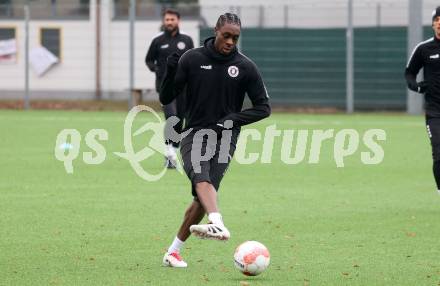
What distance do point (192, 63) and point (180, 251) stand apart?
195 cm

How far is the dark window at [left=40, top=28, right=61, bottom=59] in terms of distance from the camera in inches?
1563

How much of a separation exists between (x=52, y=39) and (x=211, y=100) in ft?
102

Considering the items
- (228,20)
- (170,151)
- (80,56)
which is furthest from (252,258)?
(80,56)

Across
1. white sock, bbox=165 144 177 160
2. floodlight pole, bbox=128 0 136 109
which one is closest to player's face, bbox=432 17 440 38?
white sock, bbox=165 144 177 160

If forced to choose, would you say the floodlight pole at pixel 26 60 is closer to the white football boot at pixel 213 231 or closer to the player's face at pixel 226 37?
the player's face at pixel 226 37

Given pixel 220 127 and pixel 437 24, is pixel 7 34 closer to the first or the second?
pixel 437 24

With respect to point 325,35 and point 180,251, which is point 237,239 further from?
point 325,35

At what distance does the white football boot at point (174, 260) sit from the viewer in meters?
9.30

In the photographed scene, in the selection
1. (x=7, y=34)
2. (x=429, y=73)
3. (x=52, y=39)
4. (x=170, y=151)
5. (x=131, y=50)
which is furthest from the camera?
(x=52, y=39)

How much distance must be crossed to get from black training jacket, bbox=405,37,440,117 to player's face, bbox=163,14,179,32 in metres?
5.75

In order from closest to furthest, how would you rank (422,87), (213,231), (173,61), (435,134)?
(213,231)
(173,61)
(435,134)
(422,87)

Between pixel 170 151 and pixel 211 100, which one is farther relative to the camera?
pixel 170 151

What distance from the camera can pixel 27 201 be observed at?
45.8ft

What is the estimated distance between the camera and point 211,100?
9234mm
